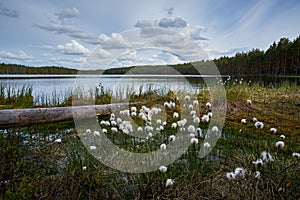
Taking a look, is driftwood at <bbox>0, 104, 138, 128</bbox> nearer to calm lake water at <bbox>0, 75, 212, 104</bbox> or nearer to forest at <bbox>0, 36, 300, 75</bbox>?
calm lake water at <bbox>0, 75, 212, 104</bbox>

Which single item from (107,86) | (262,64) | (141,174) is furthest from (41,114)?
(262,64)

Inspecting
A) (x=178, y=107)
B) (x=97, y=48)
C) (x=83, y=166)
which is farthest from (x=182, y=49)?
(x=178, y=107)

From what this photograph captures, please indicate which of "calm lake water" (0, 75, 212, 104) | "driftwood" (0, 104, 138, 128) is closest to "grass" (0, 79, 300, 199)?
"driftwood" (0, 104, 138, 128)

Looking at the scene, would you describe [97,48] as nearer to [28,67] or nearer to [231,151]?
[231,151]

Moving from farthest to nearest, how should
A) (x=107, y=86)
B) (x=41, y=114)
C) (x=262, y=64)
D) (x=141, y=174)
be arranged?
1. (x=262, y=64)
2. (x=107, y=86)
3. (x=41, y=114)
4. (x=141, y=174)

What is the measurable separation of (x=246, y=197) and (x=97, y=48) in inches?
122

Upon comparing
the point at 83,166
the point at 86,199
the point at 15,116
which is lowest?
the point at 86,199

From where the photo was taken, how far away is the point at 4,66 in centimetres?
4394

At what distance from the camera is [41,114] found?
16.4 ft

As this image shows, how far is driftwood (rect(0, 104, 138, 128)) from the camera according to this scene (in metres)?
4.56

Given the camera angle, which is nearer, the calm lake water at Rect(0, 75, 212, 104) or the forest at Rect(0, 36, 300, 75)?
the calm lake water at Rect(0, 75, 212, 104)

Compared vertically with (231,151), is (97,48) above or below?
above

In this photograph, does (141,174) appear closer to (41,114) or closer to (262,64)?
(41,114)

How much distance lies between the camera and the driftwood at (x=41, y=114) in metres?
4.56
